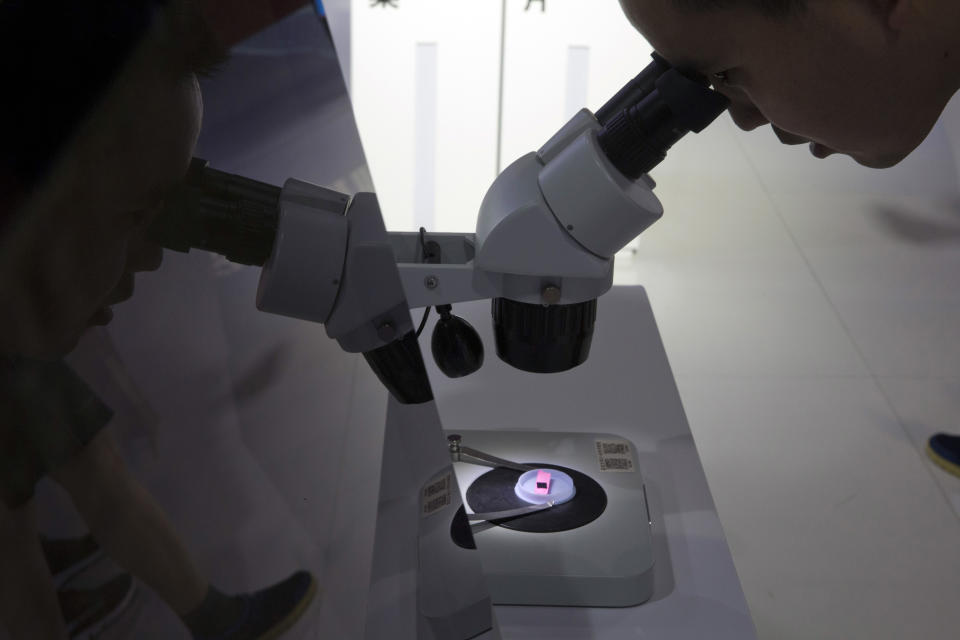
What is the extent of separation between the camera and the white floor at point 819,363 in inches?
46.7

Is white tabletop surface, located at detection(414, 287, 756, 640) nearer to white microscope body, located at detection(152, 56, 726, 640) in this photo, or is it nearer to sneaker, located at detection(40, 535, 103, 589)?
white microscope body, located at detection(152, 56, 726, 640)

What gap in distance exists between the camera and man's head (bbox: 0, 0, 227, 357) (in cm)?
13

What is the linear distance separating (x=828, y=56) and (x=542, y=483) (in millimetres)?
386

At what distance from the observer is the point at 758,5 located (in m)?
0.39

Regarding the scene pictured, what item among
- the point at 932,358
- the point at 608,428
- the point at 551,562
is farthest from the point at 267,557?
the point at 932,358

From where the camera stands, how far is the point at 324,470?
0.22 m

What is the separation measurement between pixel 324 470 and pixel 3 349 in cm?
10

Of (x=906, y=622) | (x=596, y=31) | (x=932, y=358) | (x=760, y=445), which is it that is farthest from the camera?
(x=596, y=31)

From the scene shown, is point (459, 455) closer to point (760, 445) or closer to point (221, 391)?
point (221, 391)

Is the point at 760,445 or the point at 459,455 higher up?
the point at 459,455

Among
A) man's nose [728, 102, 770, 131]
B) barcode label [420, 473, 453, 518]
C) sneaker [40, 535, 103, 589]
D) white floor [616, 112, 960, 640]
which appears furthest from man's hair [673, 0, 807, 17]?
white floor [616, 112, 960, 640]

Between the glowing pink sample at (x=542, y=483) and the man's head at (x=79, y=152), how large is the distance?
541 mm

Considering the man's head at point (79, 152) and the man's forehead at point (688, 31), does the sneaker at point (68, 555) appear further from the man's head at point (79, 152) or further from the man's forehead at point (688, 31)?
the man's forehead at point (688, 31)

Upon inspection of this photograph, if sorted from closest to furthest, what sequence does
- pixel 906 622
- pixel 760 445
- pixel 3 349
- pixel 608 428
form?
1. pixel 3 349
2. pixel 608 428
3. pixel 906 622
4. pixel 760 445
